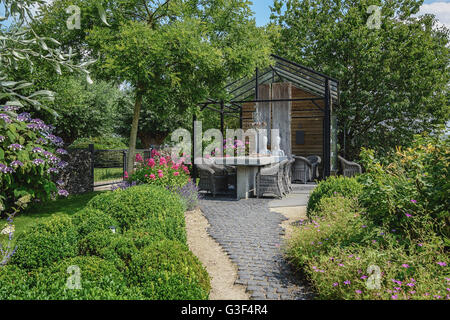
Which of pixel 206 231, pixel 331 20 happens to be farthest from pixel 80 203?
pixel 331 20

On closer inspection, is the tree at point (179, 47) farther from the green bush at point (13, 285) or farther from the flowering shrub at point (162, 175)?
the green bush at point (13, 285)

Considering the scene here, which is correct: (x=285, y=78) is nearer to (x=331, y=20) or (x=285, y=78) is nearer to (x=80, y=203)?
(x=331, y=20)

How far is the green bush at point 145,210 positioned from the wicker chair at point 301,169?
8365 mm

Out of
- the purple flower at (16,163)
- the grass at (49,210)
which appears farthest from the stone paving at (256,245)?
the purple flower at (16,163)

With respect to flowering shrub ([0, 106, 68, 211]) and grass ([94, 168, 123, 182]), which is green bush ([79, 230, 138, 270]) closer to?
flowering shrub ([0, 106, 68, 211])

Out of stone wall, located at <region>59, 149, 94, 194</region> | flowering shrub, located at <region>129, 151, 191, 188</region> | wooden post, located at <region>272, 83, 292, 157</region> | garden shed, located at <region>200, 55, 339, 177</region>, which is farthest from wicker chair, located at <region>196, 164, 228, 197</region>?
wooden post, located at <region>272, 83, 292, 157</region>

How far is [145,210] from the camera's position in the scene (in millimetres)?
4332

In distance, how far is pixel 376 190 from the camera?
379 cm

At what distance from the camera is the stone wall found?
9.71 meters

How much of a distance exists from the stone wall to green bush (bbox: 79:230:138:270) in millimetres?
6939

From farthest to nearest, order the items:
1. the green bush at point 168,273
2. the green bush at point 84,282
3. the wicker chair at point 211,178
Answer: the wicker chair at point 211,178
the green bush at point 168,273
the green bush at point 84,282

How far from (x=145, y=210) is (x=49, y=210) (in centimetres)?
426

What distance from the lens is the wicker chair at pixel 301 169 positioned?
1241 centimetres
